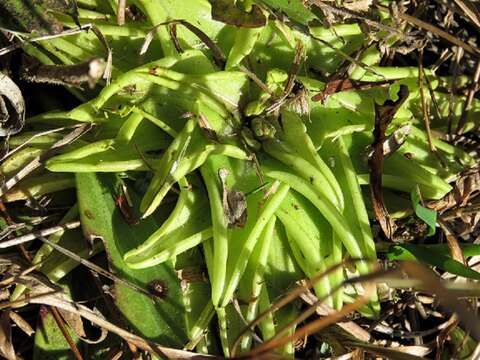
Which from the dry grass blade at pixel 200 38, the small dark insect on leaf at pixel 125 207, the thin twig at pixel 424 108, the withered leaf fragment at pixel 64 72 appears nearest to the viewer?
the withered leaf fragment at pixel 64 72

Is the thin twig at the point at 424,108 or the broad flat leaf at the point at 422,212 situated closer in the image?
the broad flat leaf at the point at 422,212

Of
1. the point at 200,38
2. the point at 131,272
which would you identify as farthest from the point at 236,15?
the point at 131,272

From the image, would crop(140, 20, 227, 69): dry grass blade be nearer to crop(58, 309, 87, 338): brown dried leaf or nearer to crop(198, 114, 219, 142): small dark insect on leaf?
crop(198, 114, 219, 142): small dark insect on leaf

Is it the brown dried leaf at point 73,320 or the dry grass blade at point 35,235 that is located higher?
the dry grass blade at point 35,235

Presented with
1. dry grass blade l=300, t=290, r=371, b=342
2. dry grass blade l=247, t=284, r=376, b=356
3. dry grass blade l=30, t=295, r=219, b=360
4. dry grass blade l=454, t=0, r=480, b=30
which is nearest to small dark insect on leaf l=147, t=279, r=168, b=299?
dry grass blade l=30, t=295, r=219, b=360

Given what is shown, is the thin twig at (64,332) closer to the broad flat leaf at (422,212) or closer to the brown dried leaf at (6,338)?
the brown dried leaf at (6,338)

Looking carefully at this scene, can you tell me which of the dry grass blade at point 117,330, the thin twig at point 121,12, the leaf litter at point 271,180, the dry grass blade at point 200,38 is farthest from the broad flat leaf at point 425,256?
the thin twig at point 121,12

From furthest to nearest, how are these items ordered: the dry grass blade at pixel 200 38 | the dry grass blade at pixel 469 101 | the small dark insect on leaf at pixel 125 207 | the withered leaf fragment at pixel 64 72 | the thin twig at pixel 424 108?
the dry grass blade at pixel 469 101 → the thin twig at pixel 424 108 → the small dark insect on leaf at pixel 125 207 → the dry grass blade at pixel 200 38 → the withered leaf fragment at pixel 64 72
